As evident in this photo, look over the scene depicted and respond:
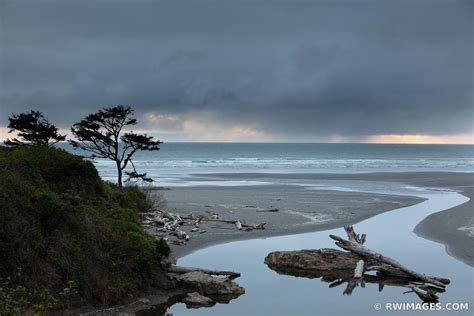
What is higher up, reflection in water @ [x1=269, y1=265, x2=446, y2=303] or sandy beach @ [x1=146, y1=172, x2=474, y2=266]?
sandy beach @ [x1=146, y1=172, x2=474, y2=266]

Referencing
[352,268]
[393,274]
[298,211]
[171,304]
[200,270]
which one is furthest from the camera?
[298,211]

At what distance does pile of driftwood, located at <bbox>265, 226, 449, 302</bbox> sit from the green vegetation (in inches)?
160

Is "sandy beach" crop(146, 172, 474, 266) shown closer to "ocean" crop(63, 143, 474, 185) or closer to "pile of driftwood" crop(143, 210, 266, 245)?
"pile of driftwood" crop(143, 210, 266, 245)

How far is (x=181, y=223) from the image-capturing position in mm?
22906

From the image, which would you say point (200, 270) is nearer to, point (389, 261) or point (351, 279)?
point (351, 279)

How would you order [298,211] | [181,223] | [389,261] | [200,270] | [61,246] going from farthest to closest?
[298,211], [181,223], [389,261], [200,270], [61,246]

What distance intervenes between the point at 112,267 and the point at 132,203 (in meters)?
10.7

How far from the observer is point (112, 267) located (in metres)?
13.1

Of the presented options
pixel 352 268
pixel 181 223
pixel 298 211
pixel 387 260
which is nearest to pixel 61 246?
pixel 352 268

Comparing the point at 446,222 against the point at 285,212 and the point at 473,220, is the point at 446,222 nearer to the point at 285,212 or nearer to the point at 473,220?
the point at 473,220

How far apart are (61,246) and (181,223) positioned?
415 inches

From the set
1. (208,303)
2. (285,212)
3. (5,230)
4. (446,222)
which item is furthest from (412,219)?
(5,230)

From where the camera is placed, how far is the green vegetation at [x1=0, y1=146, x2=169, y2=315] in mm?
11648

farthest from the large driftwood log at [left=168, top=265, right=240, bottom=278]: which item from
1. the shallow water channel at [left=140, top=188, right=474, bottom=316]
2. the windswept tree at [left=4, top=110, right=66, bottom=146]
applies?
the windswept tree at [left=4, top=110, right=66, bottom=146]
